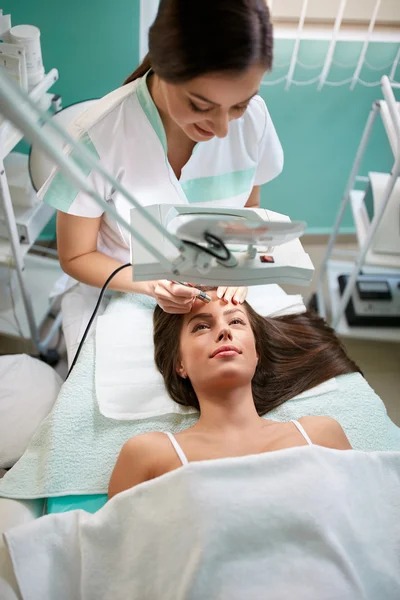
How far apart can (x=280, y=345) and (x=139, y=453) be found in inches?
22.4

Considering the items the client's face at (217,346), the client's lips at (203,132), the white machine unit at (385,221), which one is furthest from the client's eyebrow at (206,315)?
the white machine unit at (385,221)

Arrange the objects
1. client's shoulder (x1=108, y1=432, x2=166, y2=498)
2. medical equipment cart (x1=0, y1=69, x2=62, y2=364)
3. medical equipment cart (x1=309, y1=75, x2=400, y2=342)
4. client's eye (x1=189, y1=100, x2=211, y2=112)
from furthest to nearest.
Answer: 1. medical equipment cart (x1=309, y1=75, x2=400, y2=342)
2. medical equipment cart (x1=0, y1=69, x2=62, y2=364)
3. client's shoulder (x1=108, y1=432, x2=166, y2=498)
4. client's eye (x1=189, y1=100, x2=211, y2=112)

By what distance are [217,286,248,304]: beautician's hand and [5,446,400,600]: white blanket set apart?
449mm

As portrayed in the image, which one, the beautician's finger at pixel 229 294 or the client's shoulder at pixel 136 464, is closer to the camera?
the client's shoulder at pixel 136 464

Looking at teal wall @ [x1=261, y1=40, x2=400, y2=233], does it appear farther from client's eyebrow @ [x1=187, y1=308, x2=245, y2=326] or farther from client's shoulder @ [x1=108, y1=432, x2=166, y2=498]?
client's shoulder @ [x1=108, y1=432, x2=166, y2=498]

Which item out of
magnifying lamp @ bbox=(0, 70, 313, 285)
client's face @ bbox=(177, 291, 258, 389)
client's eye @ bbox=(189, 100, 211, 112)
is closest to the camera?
magnifying lamp @ bbox=(0, 70, 313, 285)

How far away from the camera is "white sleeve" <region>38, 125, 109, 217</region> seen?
3.90ft

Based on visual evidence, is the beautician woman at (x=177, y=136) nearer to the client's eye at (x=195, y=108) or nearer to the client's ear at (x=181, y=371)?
the client's eye at (x=195, y=108)

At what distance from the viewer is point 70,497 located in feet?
4.07

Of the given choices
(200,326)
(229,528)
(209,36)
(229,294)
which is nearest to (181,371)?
(200,326)

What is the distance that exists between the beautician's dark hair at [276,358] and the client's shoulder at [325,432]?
0.16m

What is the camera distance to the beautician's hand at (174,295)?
4.01 feet

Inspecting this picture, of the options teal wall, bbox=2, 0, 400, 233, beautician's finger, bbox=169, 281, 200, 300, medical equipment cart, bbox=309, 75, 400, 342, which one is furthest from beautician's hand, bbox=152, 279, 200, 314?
teal wall, bbox=2, 0, 400, 233

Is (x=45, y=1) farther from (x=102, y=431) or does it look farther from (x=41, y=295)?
(x=102, y=431)
